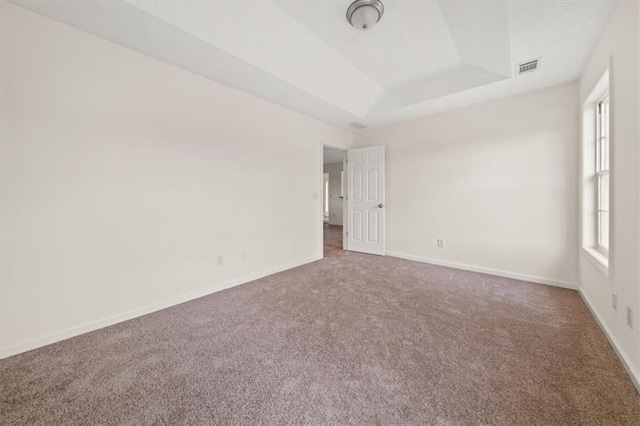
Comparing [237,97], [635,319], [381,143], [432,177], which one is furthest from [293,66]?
[635,319]

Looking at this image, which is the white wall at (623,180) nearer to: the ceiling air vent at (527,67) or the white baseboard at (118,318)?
the ceiling air vent at (527,67)

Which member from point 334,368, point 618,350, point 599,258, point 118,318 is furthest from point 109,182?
point 599,258

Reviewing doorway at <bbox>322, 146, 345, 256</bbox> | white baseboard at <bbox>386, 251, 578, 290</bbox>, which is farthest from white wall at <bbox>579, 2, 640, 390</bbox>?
doorway at <bbox>322, 146, 345, 256</bbox>

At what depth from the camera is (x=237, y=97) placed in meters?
2.96

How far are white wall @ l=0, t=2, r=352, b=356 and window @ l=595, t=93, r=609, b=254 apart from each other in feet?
12.2

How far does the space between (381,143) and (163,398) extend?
14.5ft

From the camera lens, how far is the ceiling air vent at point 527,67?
7.94 ft

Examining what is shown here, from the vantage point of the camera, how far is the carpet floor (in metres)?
1.22

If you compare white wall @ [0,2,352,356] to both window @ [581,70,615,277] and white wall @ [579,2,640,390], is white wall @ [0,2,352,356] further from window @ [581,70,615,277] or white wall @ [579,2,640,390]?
window @ [581,70,615,277]

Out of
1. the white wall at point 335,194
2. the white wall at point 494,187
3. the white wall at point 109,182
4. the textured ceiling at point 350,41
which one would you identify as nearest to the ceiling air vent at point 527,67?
the textured ceiling at point 350,41

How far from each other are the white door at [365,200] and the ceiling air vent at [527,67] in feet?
6.78

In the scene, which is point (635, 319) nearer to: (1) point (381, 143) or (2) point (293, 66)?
(2) point (293, 66)

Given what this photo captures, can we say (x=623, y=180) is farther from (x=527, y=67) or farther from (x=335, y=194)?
(x=335, y=194)

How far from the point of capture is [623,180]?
1612 millimetres
